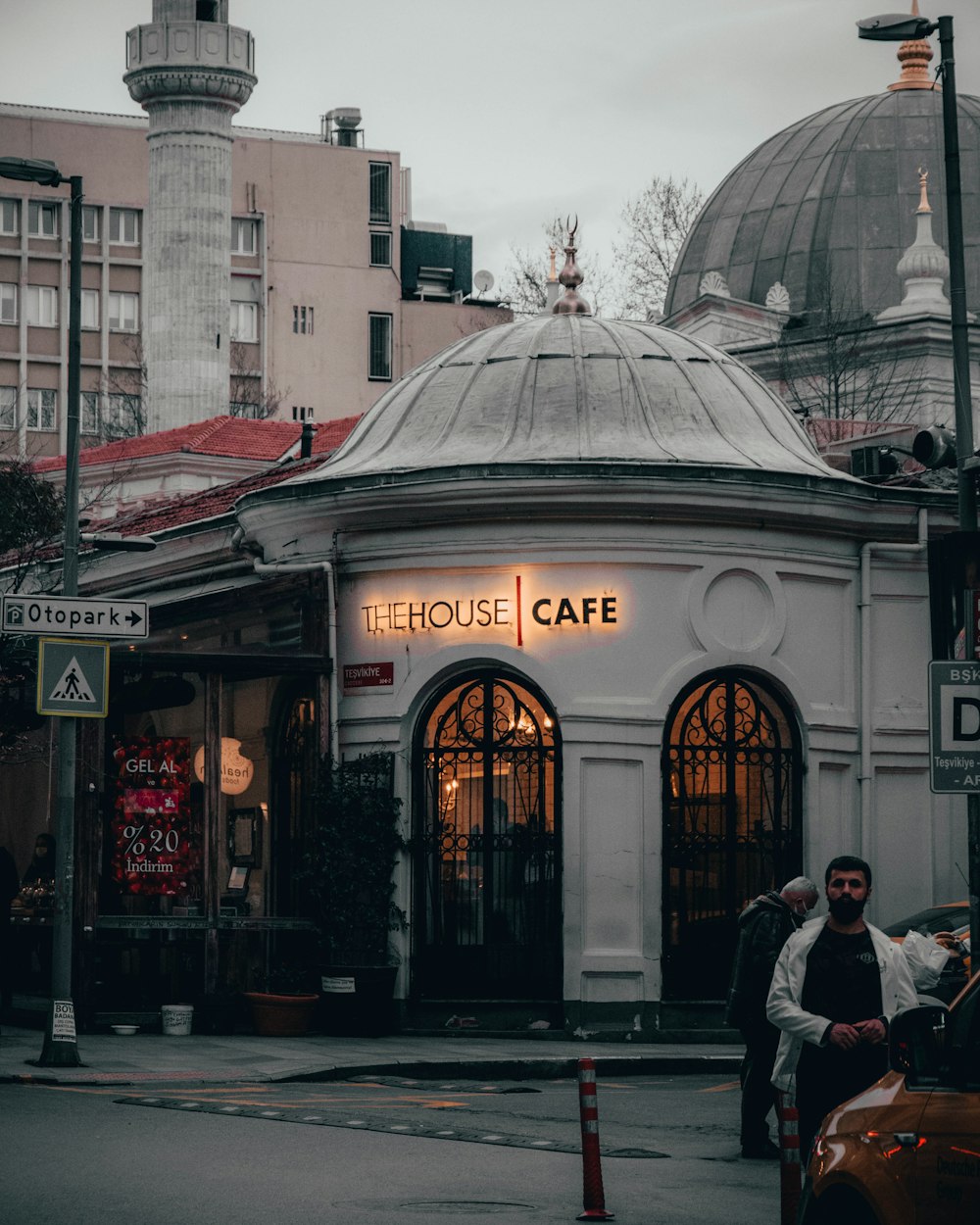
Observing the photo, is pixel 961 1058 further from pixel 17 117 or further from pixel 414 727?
pixel 17 117

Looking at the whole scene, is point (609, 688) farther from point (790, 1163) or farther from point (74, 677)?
point (790, 1163)

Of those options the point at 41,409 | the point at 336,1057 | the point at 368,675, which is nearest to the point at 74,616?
the point at 336,1057

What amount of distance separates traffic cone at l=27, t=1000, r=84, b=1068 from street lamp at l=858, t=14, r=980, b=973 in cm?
650

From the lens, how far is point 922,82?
51219mm

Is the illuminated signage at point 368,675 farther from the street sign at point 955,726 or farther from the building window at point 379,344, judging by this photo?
the building window at point 379,344

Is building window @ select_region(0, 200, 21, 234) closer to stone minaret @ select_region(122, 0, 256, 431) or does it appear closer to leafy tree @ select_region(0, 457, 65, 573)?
stone minaret @ select_region(122, 0, 256, 431)

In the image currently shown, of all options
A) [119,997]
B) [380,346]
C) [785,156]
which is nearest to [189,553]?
[119,997]

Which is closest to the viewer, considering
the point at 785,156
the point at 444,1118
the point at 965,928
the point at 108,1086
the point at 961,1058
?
the point at 961,1058

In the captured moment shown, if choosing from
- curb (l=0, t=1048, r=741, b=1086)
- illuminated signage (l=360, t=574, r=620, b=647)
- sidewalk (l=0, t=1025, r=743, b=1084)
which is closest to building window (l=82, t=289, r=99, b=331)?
illuminated signage (l=360, t=574, r=620, b=647)

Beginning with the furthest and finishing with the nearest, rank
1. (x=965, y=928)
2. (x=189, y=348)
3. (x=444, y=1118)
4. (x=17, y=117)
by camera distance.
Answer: (x=17, y=117) → (x=189, y=348) → (x=965, y=928) → (x=444, y=1118)

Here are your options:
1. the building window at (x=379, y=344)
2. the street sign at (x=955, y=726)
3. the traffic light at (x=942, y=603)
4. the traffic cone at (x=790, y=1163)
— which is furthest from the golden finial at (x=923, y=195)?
the building window at (x=379, y=344)

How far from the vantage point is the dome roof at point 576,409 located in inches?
→ 885

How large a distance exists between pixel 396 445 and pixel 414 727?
2915 mm

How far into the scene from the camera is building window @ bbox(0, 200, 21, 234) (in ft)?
328
